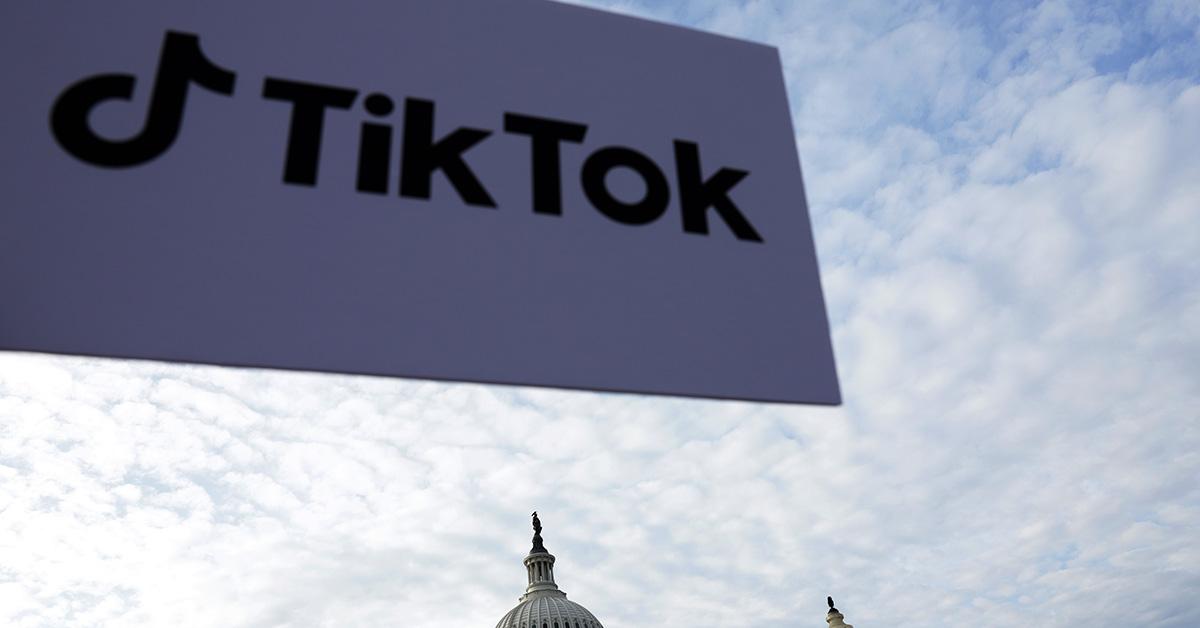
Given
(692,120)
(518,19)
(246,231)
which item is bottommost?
(246,231)

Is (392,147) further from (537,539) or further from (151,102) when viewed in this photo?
(537,539)

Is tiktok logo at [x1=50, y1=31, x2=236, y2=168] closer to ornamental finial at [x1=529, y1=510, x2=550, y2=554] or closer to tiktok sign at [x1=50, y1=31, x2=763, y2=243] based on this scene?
tiktok sign at [x1=50, y1=31, x2=763, y2=243]

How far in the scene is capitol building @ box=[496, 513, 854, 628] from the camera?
411ft

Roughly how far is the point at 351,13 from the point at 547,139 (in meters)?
1.05

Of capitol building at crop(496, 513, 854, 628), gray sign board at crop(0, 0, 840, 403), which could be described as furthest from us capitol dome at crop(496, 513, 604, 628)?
gray sign board at crop(0, 0, 840, 403)

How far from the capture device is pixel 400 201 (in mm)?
3676

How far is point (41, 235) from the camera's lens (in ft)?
10.5

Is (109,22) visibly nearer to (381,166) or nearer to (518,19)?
(381,166)

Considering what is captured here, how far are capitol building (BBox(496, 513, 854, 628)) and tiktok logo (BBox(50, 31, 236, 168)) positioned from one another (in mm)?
128029

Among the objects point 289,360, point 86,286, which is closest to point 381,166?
point 289,360

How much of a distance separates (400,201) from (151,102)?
105cm

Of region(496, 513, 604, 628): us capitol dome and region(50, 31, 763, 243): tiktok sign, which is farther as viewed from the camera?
region(496, 513, 604, 628): us capitol dome

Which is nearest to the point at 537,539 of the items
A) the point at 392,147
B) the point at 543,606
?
the point at 543,606

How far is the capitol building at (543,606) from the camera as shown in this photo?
12512 centimetres
